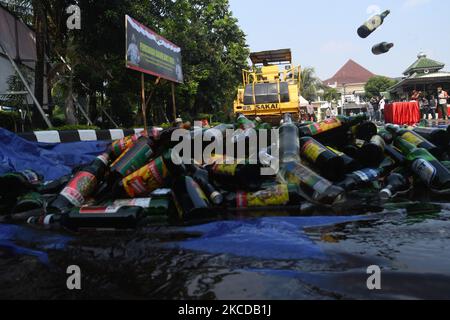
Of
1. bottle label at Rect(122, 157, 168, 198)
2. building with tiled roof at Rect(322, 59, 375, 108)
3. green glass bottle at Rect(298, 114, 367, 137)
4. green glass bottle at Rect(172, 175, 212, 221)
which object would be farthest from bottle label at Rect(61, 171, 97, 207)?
building with tiled roof at Rect(322, 59, 375, 108)

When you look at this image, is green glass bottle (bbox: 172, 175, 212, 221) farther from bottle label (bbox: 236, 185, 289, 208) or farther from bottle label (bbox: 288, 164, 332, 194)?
bottle label (bbox: 288, 164, 332, 194)

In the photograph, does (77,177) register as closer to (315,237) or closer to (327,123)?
(315,237)

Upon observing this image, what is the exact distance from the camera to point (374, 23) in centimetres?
1260

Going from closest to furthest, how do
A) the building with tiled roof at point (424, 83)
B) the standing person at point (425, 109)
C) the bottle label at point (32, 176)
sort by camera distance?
the bottle label at point (32, 176)
the standing person at point (425, 109)
the building with tiled roof at point (424, 83)

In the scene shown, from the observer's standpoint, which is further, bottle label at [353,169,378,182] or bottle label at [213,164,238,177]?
bottle label at [353,169,378,182]

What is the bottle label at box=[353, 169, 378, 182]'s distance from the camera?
12.8 ft

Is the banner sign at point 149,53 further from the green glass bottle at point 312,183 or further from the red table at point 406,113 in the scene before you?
the red table at point 406,113

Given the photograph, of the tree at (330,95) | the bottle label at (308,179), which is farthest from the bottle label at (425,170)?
the tree at (330,95)

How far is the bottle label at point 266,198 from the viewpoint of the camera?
135 inches

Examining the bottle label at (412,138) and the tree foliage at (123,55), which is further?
the tree foliage at (123,55)

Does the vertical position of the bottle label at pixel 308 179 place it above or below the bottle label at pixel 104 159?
below

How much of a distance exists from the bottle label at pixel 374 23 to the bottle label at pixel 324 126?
901 centimetres

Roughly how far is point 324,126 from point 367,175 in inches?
35.7

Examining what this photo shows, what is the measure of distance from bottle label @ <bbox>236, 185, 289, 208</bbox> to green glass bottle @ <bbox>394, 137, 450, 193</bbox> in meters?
1.50
